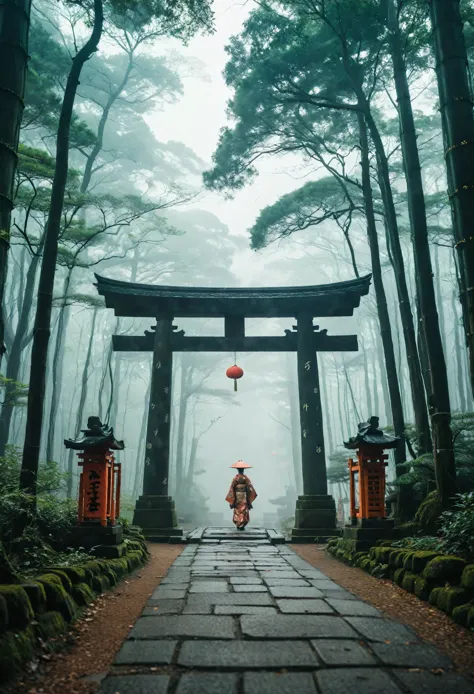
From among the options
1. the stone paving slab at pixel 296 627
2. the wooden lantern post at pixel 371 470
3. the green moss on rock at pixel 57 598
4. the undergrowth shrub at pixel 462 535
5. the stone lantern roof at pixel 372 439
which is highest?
the stone lantern roof at pixel 372 439

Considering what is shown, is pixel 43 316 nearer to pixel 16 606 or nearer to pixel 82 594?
pixel 82 594

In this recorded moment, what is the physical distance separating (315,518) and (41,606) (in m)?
8.46

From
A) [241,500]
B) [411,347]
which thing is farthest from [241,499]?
[411,347]

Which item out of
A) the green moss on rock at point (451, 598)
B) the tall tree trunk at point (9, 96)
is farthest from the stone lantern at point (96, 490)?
the green moss on rock at point (451, 598)

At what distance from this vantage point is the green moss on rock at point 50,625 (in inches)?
133

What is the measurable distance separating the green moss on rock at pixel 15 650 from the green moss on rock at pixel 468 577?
3.50m

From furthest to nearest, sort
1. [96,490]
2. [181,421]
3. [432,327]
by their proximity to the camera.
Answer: [181,421] → [96,490] → [432,327]

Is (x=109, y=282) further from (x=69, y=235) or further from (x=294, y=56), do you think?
(x=294, y=56)

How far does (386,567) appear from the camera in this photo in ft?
20.4

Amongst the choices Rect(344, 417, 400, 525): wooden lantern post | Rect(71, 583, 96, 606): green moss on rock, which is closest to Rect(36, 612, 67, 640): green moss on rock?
Rect(71, 583, 96, 606): green moss on rock

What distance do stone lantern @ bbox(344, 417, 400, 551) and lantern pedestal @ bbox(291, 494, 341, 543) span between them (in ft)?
9.60

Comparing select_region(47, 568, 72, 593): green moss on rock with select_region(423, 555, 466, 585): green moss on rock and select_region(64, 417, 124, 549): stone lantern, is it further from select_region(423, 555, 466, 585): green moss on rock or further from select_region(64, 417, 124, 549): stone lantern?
select_region(423, 555, 466, 585): green moss on rock

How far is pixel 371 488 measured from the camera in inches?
313

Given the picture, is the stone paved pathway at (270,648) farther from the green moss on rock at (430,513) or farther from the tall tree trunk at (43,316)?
the tall tree trunk at (43,316)
